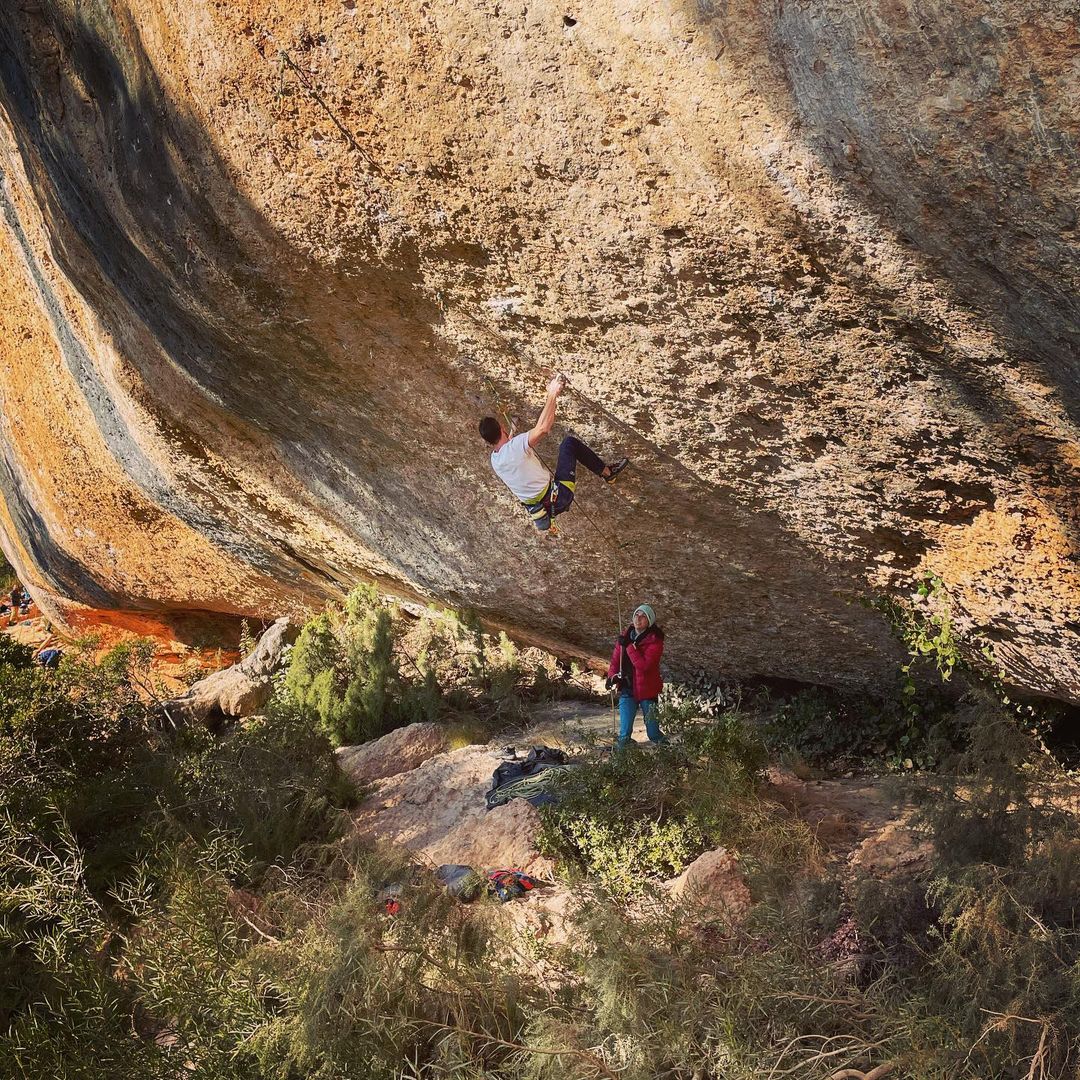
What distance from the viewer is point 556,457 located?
625cm

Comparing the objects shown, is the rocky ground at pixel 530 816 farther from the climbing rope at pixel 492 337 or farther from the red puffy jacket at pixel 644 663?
the climbing rope at pixel 492 337

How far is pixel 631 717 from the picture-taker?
22.9 ft

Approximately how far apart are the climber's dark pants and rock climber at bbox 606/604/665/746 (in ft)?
4.60

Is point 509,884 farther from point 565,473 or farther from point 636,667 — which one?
point 565,473

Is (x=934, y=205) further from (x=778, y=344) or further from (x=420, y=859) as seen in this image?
(x=420, y=859)

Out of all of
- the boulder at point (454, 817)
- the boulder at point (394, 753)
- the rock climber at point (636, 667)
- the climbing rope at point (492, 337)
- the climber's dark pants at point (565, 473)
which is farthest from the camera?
the boulder at point (394, 753)

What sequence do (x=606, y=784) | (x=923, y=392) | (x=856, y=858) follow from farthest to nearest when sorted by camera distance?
(x=606, y=784), (x=856, y=858), (x=923, y=392)

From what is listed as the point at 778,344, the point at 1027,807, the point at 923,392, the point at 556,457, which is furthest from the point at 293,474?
the point at 1027,807

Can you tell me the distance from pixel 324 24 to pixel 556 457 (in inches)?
113

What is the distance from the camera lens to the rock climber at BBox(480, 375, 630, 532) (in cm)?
551

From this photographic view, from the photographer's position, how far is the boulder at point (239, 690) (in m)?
10.9

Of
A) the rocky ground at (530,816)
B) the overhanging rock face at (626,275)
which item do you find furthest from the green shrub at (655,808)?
the overhanging rock face at (626,275)

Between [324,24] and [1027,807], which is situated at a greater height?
[324,24]

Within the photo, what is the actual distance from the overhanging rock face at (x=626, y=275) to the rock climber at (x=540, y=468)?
0.20 meters
